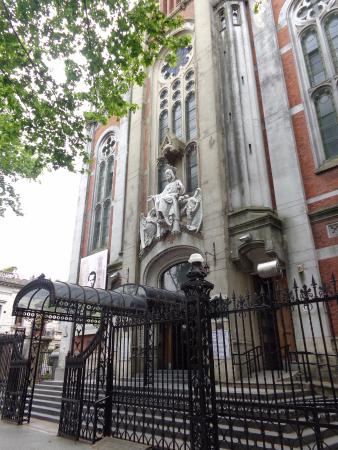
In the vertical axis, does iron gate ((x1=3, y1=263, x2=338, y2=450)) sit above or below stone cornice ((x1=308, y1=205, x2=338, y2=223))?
below

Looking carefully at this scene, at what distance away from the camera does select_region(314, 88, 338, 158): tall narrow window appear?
496 inches

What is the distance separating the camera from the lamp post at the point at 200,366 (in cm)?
565

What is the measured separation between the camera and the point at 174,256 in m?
15.5

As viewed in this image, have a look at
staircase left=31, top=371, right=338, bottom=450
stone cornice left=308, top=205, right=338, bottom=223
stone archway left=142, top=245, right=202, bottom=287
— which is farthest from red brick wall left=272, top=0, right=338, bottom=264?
staircase left=31, top=371, right=338, bottom=450

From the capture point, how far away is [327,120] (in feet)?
42.9

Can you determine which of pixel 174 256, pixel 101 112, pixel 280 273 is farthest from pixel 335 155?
pixel 101 112

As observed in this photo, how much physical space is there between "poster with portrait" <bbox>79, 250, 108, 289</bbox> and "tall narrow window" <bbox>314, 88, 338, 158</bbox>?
11.8m

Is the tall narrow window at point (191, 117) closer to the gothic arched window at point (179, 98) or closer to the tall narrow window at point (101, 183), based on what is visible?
the gothic arched window at point (179, 98)

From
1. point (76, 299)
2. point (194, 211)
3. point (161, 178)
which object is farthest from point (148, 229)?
point (76, 299)

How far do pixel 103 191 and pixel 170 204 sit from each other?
7.26 m

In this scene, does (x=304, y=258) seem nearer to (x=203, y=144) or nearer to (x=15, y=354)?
(x=203, y=144)

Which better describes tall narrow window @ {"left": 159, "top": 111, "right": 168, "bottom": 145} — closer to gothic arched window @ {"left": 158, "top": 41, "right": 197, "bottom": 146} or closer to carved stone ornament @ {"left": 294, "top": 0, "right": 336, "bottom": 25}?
gothic arched window @ {"left": 158, "top": 41, "right": 197, "bottom": 146}

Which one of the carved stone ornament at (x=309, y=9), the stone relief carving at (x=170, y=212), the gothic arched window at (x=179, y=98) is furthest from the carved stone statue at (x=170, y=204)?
the carved stone ornament at (x=309, y=9)

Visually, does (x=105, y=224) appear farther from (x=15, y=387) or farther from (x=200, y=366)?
(x=200, y=366)
